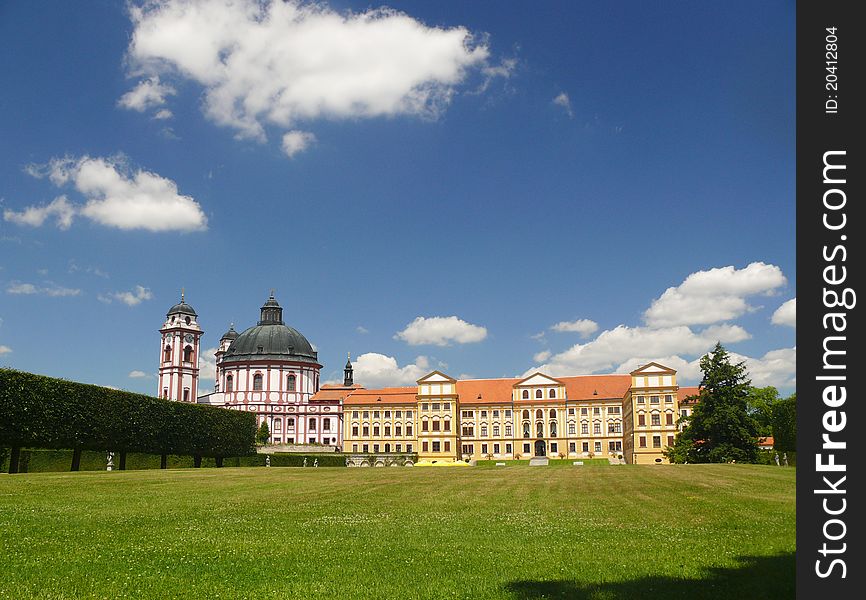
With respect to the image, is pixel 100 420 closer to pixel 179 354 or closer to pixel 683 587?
pixel 683 587

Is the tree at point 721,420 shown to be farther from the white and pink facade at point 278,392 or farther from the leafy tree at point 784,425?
the white and pink facade at point 278,392

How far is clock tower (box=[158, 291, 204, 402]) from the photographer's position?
130 meters

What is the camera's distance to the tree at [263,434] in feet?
391

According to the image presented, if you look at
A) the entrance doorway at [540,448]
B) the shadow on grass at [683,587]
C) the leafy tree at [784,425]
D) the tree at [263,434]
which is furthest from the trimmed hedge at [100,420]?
the leafy tree at [784,425]

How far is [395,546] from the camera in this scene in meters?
13.9

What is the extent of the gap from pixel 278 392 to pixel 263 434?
10304 mm

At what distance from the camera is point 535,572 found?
11.1 metres

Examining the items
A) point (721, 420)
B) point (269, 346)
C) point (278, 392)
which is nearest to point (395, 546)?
point (721, 420)

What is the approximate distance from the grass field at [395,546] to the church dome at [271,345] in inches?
4191
